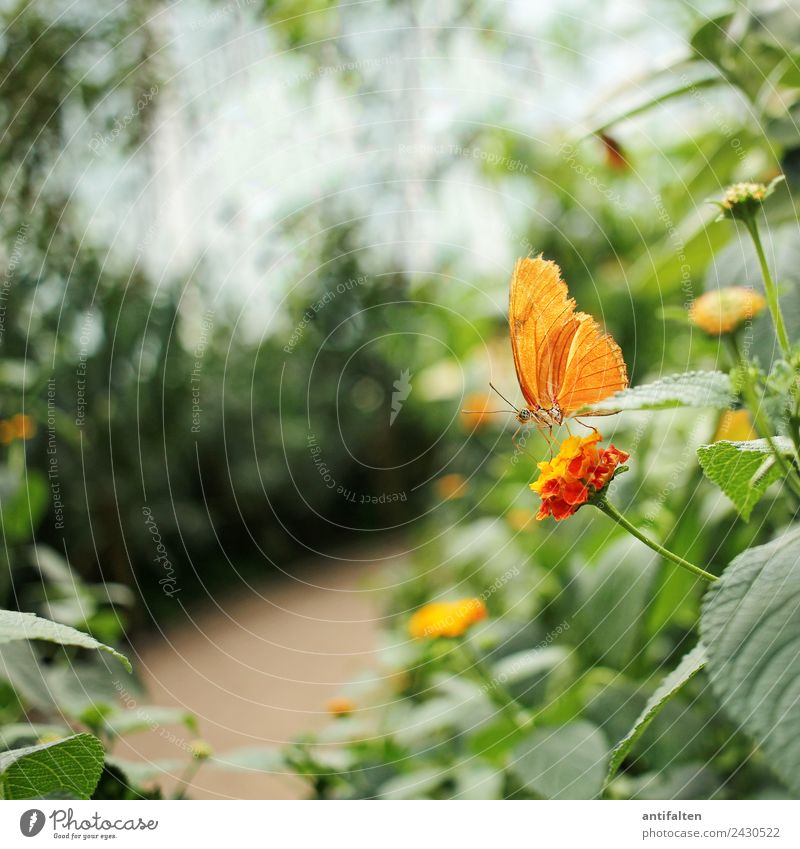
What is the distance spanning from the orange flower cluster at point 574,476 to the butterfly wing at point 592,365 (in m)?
0.05

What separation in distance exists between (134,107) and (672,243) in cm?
56

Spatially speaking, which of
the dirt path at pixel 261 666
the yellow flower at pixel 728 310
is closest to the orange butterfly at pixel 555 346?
the yellow flower at pixel 728 310

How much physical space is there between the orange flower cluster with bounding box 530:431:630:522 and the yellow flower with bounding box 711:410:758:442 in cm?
26

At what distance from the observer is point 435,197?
0.89 metres

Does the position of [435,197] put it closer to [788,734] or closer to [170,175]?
[170,175]

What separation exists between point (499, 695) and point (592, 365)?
1.08 ft

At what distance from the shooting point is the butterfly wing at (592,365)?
0.33 metres

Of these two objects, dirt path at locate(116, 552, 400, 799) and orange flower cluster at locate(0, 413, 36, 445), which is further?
dirt path at locate(116, 552, 400, 799)

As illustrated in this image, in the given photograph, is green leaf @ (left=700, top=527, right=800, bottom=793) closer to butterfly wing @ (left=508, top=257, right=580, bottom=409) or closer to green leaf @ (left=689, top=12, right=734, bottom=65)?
butterfly wing @ (left=508, top=257, right=580, bottom=409)

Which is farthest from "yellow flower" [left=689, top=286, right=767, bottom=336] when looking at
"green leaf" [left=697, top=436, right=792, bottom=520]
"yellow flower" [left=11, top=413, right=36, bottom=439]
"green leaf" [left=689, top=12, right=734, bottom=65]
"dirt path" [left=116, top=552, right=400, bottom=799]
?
"yellow flower" [left=11, top=413, right=36, bottom=439]

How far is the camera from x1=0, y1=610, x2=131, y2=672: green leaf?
283mm

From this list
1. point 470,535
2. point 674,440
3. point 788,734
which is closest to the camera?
point 788,734

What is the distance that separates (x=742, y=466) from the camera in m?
0.32
